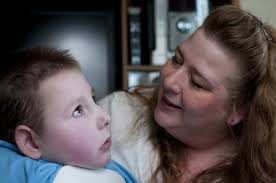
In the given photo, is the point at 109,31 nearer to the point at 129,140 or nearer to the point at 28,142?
the point at 129,140

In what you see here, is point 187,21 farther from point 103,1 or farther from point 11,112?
point 11,112

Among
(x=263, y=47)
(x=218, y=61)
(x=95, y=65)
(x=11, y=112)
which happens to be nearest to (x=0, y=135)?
(x=11, y=112)

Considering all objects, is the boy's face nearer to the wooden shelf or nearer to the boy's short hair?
the boy's short hair

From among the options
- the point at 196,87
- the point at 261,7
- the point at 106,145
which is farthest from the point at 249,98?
the point at 261,7

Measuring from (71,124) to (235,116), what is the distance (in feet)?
1.82

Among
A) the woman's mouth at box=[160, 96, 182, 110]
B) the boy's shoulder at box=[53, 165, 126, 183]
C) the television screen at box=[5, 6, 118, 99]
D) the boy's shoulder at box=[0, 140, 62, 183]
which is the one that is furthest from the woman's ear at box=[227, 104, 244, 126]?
the television screen at box=[5, 6, 118, 99]

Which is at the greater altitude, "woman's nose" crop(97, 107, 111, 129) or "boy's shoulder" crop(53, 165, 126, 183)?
"woman's nose" crop(97, 107, 111, 129)

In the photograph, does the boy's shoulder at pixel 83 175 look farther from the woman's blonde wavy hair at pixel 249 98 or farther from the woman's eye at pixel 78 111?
the woman's blonde wavy hair at pixel 249 98

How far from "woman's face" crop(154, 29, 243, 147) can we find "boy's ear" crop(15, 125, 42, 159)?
401 millimetres

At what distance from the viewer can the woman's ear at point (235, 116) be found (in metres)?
1.34

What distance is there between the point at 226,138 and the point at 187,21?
1178mm

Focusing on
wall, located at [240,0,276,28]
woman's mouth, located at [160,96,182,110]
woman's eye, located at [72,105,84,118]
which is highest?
wall, located at [240,0,276,28]

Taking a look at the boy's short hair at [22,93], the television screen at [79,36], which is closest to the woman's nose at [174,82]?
the boy's short hair at [22,93]

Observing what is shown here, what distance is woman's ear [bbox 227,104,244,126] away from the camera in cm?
134
